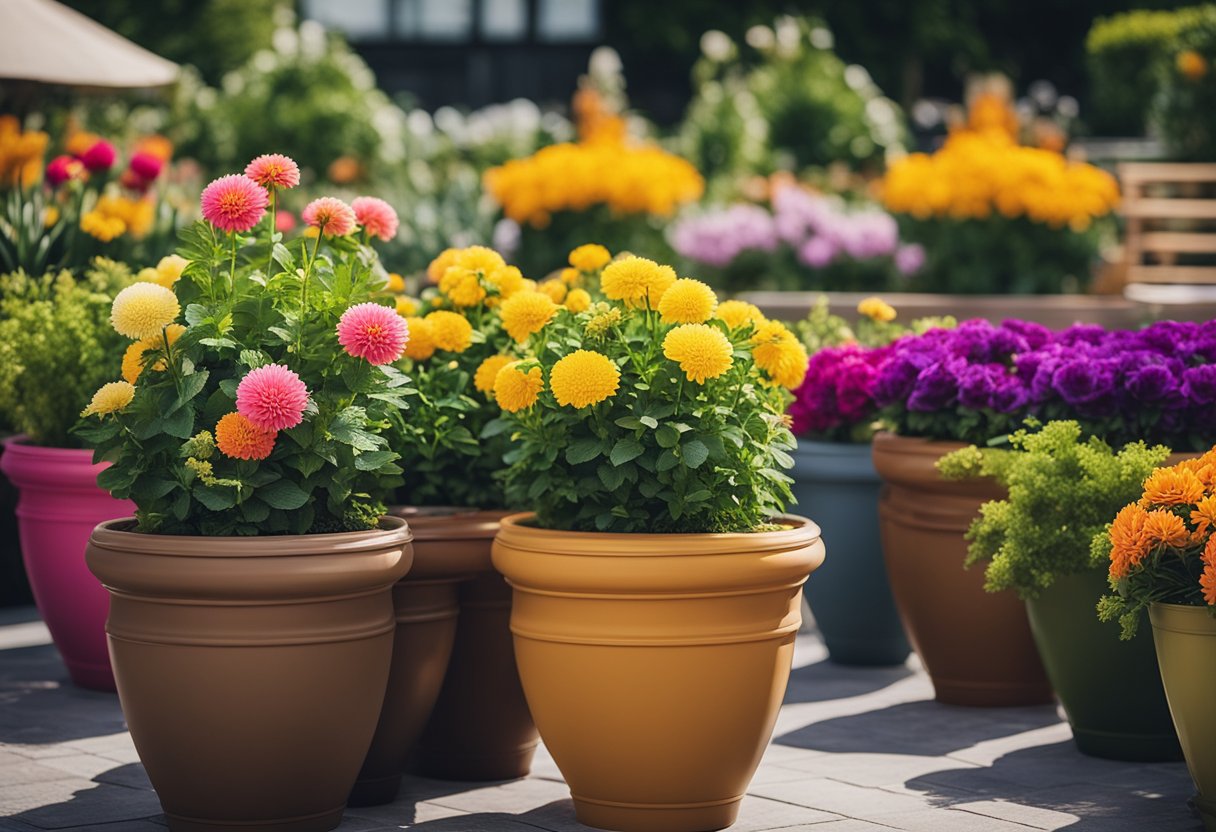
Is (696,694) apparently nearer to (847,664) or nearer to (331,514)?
(331,514)

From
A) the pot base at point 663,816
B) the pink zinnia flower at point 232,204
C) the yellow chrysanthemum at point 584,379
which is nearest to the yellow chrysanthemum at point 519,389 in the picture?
the yellow chrysanthemum at point 584,379

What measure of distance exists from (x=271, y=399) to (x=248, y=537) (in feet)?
1.04

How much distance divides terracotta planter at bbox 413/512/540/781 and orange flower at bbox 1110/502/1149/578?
61.0 inches

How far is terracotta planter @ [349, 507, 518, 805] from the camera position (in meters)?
4.41

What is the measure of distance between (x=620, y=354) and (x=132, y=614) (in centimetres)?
128

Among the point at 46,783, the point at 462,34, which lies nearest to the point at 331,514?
the point at 46,783

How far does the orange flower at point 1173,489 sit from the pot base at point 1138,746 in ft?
3.34

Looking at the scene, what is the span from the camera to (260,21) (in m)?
22.3

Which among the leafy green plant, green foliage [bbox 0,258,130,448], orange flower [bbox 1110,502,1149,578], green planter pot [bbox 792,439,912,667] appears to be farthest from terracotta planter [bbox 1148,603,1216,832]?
green foliage [bbox 0,258,130,448]

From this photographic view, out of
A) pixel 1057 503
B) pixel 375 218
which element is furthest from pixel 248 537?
pixel 1057 503

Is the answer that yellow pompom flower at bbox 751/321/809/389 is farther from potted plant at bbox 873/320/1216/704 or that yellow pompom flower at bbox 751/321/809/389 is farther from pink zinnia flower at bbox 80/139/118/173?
pink zinnia flower at bbox 80/139/118/173

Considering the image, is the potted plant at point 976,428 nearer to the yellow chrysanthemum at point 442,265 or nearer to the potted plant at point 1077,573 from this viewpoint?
the potted plant at point 1077,573

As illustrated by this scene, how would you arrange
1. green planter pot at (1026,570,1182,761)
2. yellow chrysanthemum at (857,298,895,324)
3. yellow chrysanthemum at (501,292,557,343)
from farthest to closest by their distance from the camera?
yellow chrysanthemum at (857,298,895,324) → green planter pot at (1026,570,1182,761) → yellow chrysanthemum at (501,292,557,343)

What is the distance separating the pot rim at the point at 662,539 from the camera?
4047mm
